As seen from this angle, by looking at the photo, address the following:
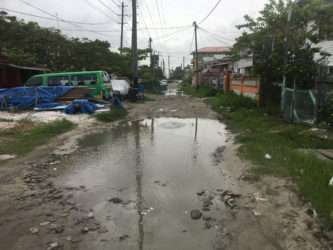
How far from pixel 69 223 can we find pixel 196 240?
1606 millimetres

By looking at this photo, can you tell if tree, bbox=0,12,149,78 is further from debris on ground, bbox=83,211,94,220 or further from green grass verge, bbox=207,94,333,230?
debris on ground, bbox=83,211,94,220

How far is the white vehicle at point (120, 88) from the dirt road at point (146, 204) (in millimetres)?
12993

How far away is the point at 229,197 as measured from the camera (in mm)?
4203

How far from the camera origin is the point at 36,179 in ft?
16.1

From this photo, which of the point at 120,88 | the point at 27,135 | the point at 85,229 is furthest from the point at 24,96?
the point at 85,229

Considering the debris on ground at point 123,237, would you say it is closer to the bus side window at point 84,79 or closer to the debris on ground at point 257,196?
the debris on ground at point 257,196

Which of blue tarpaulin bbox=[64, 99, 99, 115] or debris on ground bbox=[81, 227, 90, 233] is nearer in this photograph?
debris on ground bbox=[81, 227, 90, 233]

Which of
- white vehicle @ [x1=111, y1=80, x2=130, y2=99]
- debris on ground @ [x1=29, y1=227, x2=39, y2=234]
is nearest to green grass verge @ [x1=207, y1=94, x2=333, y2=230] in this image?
debris on ground @ [x1=29, y1=227, x2=39, y2=234]

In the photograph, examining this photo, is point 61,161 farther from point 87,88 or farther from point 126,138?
point 87,88

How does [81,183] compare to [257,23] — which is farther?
[257,23]

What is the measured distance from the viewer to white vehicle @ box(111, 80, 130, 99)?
19.8 meters

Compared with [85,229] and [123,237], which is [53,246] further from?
[123,237]

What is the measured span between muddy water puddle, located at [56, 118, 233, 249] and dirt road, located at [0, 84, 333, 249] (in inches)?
0.6

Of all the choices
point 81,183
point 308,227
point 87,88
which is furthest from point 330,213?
point 87,88
